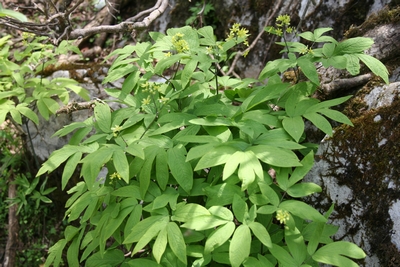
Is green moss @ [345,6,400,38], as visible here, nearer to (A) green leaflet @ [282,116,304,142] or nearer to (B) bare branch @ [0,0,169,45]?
(A) green leaflet @ [282,116,304,142]

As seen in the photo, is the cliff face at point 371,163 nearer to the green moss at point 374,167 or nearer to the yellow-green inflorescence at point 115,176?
the green moss at point 374,167

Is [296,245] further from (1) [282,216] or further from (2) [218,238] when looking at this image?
(2) [218,238]

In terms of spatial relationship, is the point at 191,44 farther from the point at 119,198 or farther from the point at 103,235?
the point at 103,235

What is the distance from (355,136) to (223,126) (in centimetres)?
80

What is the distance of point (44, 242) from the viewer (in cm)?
414

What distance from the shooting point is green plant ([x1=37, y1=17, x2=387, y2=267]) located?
A: 172 centimetres

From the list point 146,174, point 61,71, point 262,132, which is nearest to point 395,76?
point 262,132

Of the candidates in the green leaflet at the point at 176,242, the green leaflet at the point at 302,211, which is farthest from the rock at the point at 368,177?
the green leaflet at the point at 176,242

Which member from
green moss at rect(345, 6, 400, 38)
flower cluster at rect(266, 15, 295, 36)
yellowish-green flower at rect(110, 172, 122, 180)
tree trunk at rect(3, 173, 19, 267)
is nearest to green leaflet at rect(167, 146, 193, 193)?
yellowish-green flower at rect(110, 172, 122, 180)

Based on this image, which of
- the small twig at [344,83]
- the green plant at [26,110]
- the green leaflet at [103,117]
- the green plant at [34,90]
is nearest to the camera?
the green leaflet at [103,117]

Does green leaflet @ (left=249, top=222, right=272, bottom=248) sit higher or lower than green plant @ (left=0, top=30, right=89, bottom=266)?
higher

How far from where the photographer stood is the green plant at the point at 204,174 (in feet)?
5.64

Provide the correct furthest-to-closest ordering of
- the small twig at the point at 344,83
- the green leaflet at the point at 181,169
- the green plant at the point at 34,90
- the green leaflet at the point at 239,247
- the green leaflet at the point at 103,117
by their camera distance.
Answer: the green plant at the point at 34,90, the small twig at the point at 344,83, the green leaflet at the point at 103,117, the green leaflet at the point at 181,169, the green leaflet at the point at 239,247

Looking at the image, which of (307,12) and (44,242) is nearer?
(307,12)
